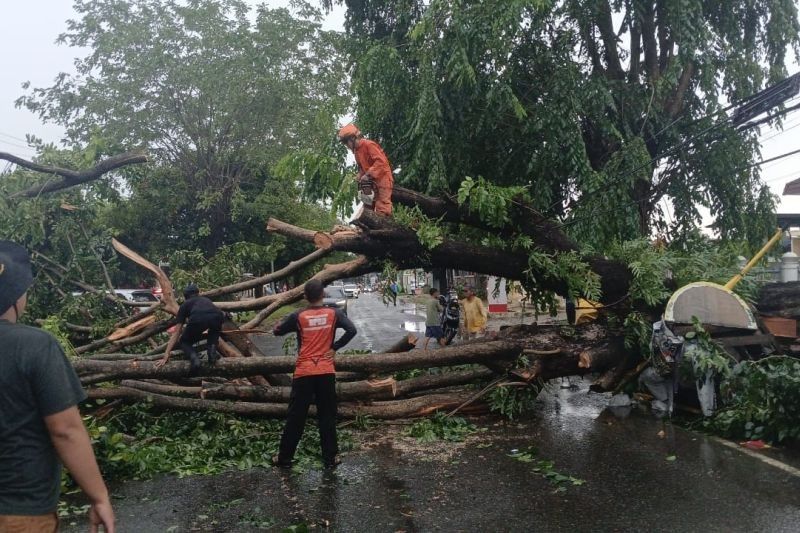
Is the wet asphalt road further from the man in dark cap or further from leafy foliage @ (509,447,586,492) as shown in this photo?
the man in dark cap

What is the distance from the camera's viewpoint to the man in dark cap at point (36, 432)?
7.68ft

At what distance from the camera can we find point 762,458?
19.8 feet

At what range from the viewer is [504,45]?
37.7 ft

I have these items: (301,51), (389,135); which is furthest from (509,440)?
(301,51)

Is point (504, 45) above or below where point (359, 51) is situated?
below

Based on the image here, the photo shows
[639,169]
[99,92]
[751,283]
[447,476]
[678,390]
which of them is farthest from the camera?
[99,92]

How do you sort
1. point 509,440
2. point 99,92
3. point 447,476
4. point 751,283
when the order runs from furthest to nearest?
point 99,92 < point 751,283 < point 509,440 < point 447,476

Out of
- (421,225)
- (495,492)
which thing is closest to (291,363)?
(421,225)

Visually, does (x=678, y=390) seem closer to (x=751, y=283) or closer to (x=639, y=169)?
(x=751, y=283)

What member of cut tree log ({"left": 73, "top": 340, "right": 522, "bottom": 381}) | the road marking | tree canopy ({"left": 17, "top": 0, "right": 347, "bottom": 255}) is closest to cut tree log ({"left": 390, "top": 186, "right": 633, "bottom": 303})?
cut tree log ({"left": 73, "top": 340, "right": 522, "bottom": 381})

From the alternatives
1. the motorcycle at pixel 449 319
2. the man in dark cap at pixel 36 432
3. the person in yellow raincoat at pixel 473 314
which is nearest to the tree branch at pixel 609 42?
the person in yellow raincoat at pixel 473 314

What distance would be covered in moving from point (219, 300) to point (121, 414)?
7.66 ft

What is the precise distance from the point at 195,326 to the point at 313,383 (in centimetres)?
196

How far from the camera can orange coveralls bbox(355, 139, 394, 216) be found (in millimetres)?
7938
